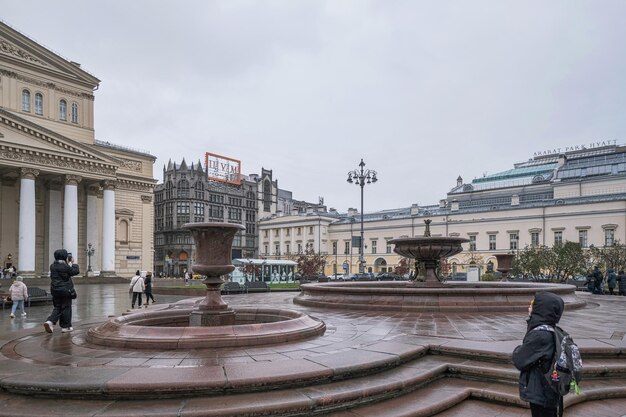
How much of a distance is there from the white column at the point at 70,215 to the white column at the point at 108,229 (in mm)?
4208

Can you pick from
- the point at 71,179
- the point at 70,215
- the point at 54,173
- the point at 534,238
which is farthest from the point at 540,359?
the point at 534,238

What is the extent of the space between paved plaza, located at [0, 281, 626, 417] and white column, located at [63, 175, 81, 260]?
3831cm

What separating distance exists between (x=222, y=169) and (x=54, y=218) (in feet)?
165

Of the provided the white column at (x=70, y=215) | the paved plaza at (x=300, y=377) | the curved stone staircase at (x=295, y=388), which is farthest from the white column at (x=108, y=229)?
the curved stone staircase at (x=295, y=388)

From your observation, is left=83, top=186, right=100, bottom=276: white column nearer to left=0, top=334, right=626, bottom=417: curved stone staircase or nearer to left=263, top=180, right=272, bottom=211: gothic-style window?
left=0, top=334, right=626, bottom=417: curved stone staircase

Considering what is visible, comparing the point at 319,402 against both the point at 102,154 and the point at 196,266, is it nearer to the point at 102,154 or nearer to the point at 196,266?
the point at 196,266

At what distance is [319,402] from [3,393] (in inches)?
133

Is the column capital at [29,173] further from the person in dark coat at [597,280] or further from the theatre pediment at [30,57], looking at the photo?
the person in dark coat at [597,280]

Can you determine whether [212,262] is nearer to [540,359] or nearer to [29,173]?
[540,359]

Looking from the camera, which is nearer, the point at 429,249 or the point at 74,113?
the point at 429,249

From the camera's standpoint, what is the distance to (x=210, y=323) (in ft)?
27.2

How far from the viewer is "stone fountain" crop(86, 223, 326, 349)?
691cm

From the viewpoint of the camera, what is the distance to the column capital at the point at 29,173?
39.5m

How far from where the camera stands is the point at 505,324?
31.2 feet
